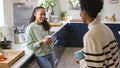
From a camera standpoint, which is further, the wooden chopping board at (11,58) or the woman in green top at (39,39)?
the woman in green top at (39,39)

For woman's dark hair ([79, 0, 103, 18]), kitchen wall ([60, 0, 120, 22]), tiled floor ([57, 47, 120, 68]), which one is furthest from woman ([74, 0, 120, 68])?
kitchen wall ([60, 0, 120, 22])

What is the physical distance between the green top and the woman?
1180 mm

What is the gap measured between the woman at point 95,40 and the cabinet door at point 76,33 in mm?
4274

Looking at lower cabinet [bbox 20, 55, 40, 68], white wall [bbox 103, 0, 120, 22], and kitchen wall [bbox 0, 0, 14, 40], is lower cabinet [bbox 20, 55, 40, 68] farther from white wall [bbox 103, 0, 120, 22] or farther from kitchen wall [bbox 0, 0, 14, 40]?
white wall [bbox 103, 0, 120, 22]

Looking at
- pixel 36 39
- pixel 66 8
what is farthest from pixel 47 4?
pixel 36 39

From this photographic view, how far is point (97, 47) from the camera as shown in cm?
153

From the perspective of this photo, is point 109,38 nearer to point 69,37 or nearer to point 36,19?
point 36,19

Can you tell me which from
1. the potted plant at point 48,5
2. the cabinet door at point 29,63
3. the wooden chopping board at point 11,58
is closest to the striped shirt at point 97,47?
the wooden chopping board at point 11,58

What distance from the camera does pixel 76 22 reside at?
5.93 metres

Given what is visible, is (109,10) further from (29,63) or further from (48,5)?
(29,63)

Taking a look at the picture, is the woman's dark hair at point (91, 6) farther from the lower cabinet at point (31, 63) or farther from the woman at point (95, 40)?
the lower cabinet at point (31, 63)

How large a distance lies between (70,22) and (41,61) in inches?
127

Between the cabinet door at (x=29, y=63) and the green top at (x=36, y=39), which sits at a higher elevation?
the green top at (x=36, y=39)

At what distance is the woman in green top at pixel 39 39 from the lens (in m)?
2.70
